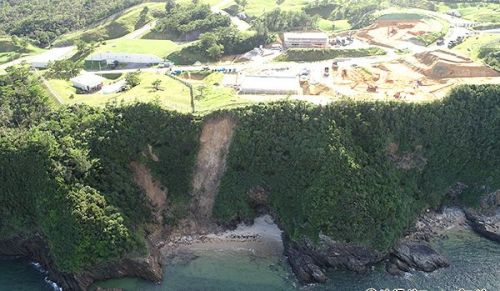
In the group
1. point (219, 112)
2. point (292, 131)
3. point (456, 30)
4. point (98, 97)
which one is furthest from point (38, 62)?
point (456, 30)

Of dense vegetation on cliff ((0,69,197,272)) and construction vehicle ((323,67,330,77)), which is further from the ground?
construction vehicle ((323,67,330,77))

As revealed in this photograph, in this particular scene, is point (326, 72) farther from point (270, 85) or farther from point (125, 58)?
point (125, 58)

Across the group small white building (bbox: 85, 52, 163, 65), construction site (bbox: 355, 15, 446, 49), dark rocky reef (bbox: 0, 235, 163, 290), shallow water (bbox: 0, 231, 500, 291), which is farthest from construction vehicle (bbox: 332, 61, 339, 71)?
dark rocky reef (bbox: 0, 235, 163, 290)

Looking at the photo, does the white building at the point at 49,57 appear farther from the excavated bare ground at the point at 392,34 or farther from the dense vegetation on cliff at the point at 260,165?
the excavated bare ground at the point at 392,34

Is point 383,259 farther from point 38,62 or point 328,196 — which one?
point 38,62

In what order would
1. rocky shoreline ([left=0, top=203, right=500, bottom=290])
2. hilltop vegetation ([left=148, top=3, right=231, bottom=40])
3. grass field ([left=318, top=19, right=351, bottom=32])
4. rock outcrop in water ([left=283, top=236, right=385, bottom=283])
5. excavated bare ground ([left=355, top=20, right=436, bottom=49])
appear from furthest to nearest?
grass field ([left=318, top=19, right=351, bottom=32])
hilltop vegetation ([left=148, top=3, right=231, bottom=40])
excavated bare ground ([left=355, top=20, right=436, bottom=49])
rock outcrop in water ([left=283, top=236, right=385, bottom=283])
rocky shoreline ([left=0, top=203, right=500, bottom=290])

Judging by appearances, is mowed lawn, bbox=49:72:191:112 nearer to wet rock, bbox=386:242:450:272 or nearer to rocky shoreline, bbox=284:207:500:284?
rocky shoreline, bbox=284:207:500:284
